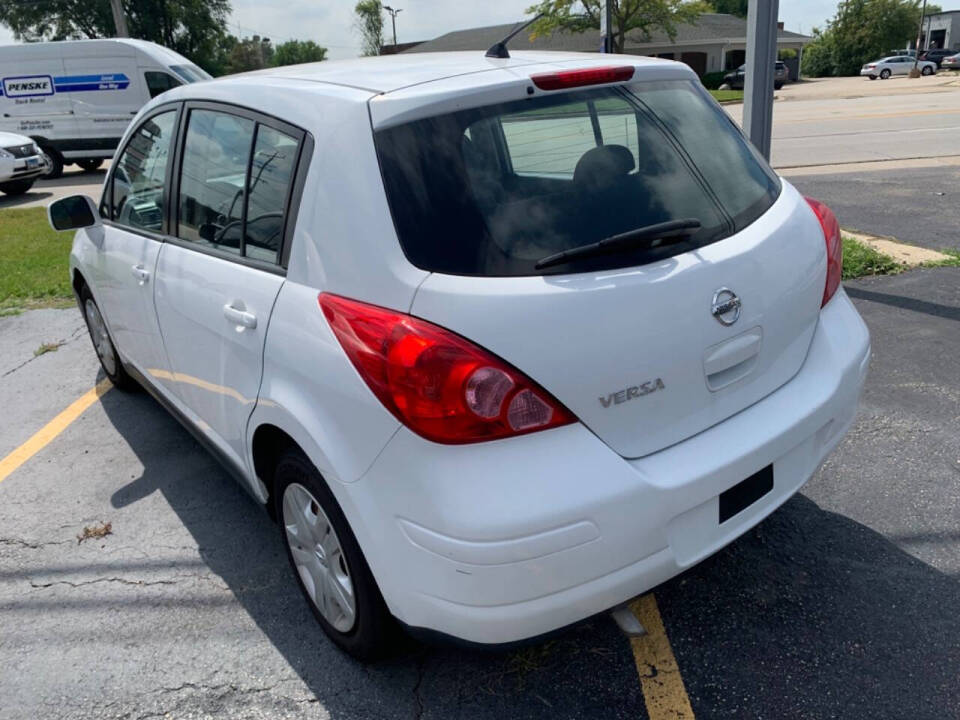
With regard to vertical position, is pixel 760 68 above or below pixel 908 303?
above

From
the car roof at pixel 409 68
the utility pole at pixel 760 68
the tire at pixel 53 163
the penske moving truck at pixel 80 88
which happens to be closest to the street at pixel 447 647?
the car roof at pixel 409 68

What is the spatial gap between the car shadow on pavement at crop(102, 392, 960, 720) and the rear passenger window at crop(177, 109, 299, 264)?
129cm

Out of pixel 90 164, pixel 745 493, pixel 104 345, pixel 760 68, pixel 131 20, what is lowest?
pixel 90 164

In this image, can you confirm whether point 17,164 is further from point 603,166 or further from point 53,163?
point 603,166

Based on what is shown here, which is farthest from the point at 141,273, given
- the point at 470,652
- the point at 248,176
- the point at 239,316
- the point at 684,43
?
the point at 684,43

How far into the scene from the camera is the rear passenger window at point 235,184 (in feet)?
8.42

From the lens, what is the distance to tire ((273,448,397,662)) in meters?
2.33

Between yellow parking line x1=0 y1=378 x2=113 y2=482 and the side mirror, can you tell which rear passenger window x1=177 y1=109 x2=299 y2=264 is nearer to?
the side mirror

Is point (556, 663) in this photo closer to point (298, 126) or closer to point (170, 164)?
point (298, 126)

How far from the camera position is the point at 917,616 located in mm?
2615

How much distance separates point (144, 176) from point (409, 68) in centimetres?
173

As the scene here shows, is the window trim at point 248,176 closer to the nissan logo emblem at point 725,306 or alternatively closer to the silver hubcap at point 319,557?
the silver hubcap at point 319,557

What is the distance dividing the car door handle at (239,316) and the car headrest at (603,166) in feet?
3.56

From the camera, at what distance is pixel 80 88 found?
18.2 meters
